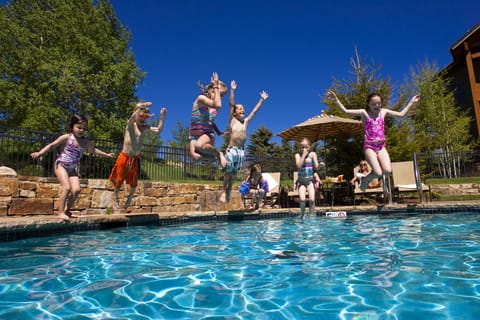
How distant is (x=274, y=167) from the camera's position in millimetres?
14664

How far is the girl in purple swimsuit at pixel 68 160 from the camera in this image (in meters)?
5.07

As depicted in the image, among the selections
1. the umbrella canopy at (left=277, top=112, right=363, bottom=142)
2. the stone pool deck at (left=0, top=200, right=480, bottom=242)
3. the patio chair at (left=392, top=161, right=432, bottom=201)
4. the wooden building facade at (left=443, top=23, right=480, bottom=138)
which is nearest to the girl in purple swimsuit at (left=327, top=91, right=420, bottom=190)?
the stone pool deck at (left=0, top=200, right=480, bottom=242)

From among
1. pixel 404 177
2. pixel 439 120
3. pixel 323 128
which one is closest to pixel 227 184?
pixel 323 128

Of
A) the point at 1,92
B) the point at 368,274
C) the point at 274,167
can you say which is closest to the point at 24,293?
the point at 368,274

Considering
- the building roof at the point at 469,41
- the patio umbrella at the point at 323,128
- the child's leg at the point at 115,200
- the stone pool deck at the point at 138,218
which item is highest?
the building roof at the point at 469,41

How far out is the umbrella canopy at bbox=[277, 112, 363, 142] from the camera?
10516mm

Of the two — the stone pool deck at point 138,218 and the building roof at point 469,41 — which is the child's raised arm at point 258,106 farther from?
the building roof at point 469,41

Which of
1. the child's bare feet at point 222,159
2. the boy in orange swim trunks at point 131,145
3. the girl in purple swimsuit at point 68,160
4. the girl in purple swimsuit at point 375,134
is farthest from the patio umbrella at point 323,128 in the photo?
the girl in purple swimsuit at point 68,160

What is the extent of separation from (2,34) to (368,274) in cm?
2290

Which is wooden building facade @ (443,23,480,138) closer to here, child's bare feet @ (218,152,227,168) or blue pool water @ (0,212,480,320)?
child's bare feet @ (218,152,227,168)

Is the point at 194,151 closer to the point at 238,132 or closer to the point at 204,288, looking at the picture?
the point at 238,132

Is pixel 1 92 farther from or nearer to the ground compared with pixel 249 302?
farther from the ground

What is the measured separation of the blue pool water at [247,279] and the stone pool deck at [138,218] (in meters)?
0.36

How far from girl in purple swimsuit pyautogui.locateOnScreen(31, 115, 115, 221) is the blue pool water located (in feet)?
3.76
